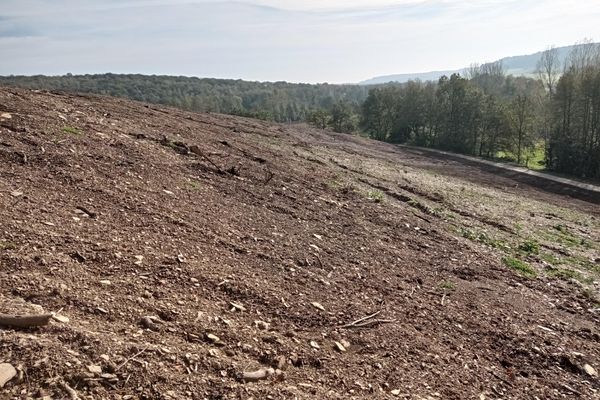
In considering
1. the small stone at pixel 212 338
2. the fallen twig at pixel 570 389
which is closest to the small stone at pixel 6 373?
the small stone at pixel 212 338

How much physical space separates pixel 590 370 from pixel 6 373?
6.65 m

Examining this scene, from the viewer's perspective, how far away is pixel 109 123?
38.4ft

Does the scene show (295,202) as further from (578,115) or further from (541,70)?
(541,70)

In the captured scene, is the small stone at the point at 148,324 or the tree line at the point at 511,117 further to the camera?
the tree line at the point at 511,117

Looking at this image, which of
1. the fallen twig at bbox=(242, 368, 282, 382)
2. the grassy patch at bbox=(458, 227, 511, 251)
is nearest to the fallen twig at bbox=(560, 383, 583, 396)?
the fallen twig at bbox=(242, 368, 282, 382)

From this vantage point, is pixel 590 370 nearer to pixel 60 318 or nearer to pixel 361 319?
pixel 361 319

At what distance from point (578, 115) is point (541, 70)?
36.8 metres

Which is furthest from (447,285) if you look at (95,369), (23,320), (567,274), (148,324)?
(23,320)

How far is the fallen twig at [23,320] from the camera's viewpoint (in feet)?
12.5

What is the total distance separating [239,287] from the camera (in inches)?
226

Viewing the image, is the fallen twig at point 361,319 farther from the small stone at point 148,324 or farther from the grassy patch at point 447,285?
the small stone at point 148,324

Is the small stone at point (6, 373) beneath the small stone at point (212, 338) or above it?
above

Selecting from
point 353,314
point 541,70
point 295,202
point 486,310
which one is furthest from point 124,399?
point 541,70

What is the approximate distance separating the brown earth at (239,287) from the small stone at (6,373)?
7 cm
